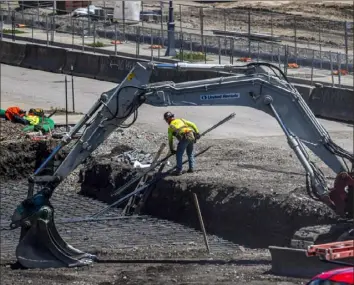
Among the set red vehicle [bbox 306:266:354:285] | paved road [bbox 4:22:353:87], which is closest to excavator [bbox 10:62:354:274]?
red vehicle [bbox 306:266:354:285]

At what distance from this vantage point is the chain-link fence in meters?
38.1

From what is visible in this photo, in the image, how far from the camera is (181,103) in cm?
1897

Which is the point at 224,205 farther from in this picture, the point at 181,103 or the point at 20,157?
the point at 20,157

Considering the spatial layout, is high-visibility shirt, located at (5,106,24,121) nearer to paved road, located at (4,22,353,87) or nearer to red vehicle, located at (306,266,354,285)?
paved road, located at (4,22,353,87)

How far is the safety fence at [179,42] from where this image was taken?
37.7 m

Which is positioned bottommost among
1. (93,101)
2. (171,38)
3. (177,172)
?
(93,101)

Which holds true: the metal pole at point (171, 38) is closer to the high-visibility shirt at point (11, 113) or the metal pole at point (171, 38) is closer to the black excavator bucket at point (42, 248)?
the high-visibility shirt at point (11, 113)

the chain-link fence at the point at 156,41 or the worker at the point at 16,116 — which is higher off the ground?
the chain-link fence at the point at 156,41

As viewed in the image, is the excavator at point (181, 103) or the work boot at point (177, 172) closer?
the excavator at point (181, 103)

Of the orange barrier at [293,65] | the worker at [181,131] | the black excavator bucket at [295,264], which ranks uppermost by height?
the worker at [181,131]

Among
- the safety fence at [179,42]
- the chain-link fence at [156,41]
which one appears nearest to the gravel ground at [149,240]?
the safety fence at [179,42]

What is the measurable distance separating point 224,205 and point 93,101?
15.9m

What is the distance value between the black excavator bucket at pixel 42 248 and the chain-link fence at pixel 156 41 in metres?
17.9

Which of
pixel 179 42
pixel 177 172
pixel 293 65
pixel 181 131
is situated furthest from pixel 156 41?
pixel 181 131
